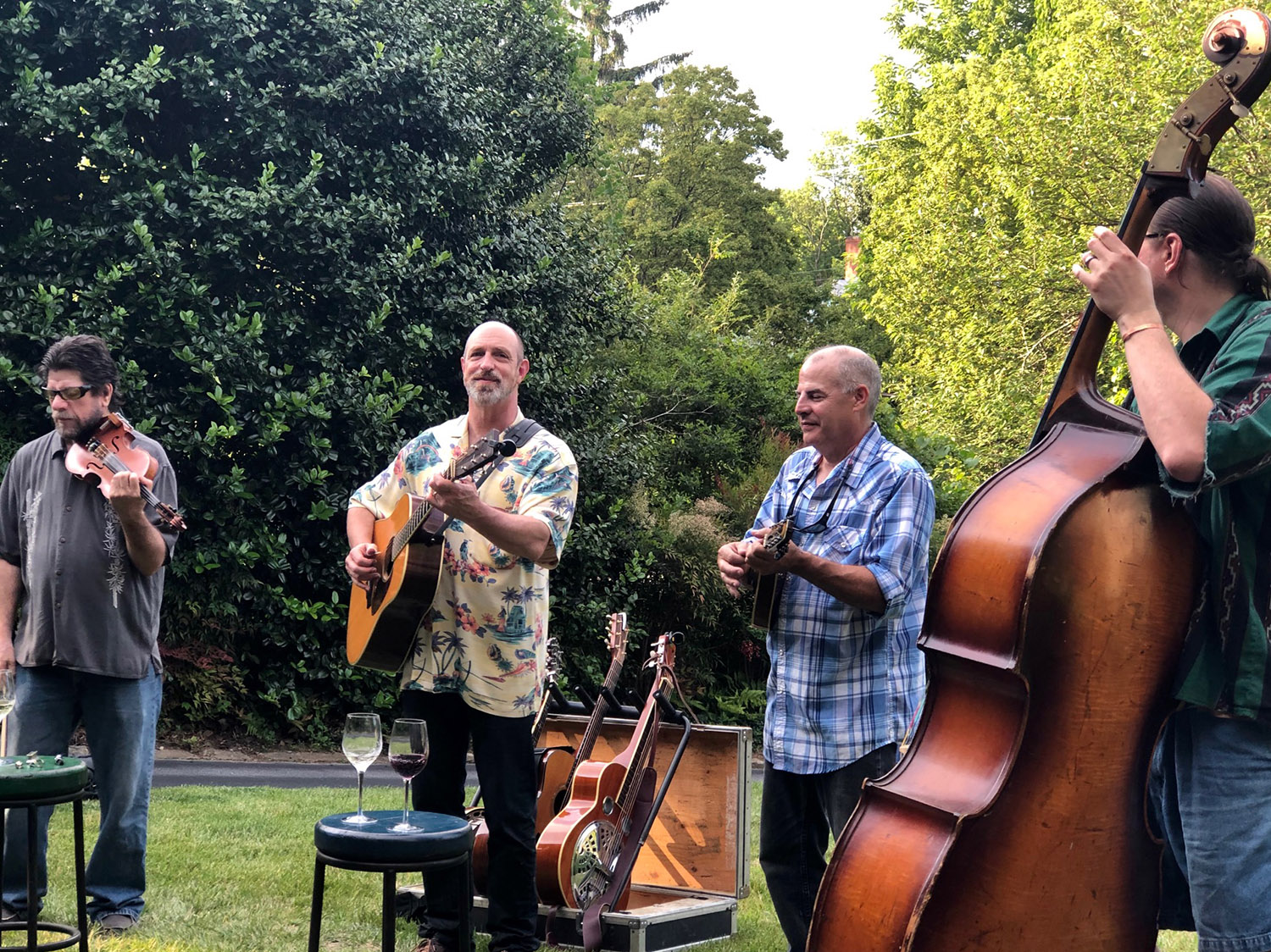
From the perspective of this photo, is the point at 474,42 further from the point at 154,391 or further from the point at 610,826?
the point at 610,826

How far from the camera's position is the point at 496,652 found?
438 centimetres

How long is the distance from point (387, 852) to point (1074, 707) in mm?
1940

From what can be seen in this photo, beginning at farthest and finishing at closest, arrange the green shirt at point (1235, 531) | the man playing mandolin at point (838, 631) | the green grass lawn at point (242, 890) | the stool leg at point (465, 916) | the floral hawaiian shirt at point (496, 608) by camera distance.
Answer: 1. the green grass lawn at point (242, 890)
2. the floral hawaiian shirt at point (496, 608)
3. the man playing mandolin at point (838, 631)
4. the stool leg at point (465, 916)
5. the green shirt at point (1235, 531)

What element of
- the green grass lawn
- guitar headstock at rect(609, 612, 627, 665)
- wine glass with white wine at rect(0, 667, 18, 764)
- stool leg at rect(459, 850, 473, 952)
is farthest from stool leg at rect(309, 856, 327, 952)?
guitar headstock at rect(609, 612, 627, 665)

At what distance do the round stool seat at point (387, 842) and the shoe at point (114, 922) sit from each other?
1.71 meters

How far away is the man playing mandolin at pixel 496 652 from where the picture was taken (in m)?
4.38

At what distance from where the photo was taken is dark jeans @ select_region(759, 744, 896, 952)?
3.88 meters

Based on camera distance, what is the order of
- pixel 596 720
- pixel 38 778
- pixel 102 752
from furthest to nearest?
1. pixel 596 720
2. pixel 102 752
3. pixel 38 778

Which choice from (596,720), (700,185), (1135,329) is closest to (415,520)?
(596,720)

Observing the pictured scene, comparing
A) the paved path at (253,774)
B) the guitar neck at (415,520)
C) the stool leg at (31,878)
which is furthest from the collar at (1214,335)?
the paved path at (253,774)

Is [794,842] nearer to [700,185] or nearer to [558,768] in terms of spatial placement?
[558,768]

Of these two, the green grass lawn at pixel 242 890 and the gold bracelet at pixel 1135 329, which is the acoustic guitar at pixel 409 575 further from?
the gold bracelet at pixel 1135 329

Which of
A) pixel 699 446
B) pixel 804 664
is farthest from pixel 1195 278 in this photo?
pixel 699 446

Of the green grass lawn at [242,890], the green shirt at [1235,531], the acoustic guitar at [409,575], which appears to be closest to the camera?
the green shirt at [1235,531]
